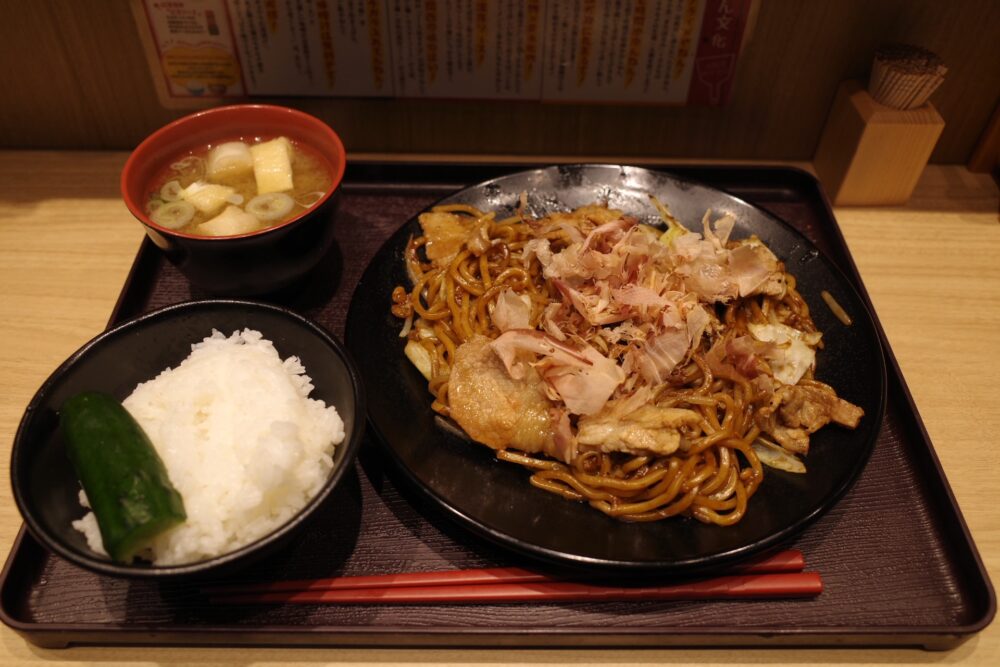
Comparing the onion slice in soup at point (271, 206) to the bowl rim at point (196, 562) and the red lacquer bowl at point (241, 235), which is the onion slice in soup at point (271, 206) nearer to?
the red lacquer bowl at point (241, 235)

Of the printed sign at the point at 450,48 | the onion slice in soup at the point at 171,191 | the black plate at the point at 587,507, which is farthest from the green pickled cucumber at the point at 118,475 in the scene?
the printed sign at the point at 450,48

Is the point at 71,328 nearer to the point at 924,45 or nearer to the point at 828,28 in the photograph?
the point at 828,28

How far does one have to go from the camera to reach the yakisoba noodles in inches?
77.4

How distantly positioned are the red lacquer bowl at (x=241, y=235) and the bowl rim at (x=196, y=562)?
0.21 metres

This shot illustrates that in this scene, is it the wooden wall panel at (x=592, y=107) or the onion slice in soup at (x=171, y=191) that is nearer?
the onion slice in soup at (x=171, y=191)

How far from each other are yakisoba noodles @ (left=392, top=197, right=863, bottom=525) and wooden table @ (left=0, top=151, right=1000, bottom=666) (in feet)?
1.47

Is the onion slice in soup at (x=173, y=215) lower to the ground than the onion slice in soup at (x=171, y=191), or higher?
lower

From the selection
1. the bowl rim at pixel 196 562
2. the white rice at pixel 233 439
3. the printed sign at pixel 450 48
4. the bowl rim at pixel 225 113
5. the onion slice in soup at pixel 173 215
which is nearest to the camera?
the bowl rim at pixel 196 562

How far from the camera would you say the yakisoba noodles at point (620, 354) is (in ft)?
6.45

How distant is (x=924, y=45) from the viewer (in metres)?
2.89

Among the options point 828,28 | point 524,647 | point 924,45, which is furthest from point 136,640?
point 924,45

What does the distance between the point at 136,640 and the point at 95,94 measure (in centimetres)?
229

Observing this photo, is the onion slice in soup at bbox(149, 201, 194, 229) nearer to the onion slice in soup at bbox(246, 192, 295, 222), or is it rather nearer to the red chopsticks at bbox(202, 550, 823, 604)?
the onion slice in soup at bbox(246, 192, 295, 222)

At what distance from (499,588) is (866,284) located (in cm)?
186
